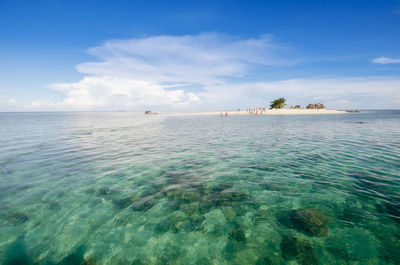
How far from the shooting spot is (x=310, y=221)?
6.08m

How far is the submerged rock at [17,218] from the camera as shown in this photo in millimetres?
6327

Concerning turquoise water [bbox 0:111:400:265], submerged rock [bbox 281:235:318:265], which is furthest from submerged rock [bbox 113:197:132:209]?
submerged rock [bbox 281:235:318:265]

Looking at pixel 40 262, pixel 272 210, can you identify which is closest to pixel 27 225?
pixel 40 262

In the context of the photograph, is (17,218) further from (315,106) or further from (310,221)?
(315,106)

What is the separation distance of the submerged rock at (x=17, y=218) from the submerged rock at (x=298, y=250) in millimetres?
8736

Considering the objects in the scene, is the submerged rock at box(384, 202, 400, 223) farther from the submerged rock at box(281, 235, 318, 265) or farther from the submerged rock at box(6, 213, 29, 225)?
the submerged rock at box(6, 213, 29, 225)

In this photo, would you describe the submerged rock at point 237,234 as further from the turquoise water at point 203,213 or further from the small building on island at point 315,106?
the small building on island at point 315,106

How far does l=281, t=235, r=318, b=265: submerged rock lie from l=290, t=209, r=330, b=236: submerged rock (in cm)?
58

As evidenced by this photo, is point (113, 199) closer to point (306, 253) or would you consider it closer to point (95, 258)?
point (95, 258)

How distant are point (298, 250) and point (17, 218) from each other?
31.1ft

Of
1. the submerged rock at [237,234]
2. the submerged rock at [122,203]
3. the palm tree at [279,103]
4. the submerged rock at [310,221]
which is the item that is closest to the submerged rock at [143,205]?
the submerged rock at [122,203]

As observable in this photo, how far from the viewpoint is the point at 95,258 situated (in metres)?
4.89

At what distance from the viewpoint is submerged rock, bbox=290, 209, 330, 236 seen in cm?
561

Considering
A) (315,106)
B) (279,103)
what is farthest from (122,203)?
(315,106)
